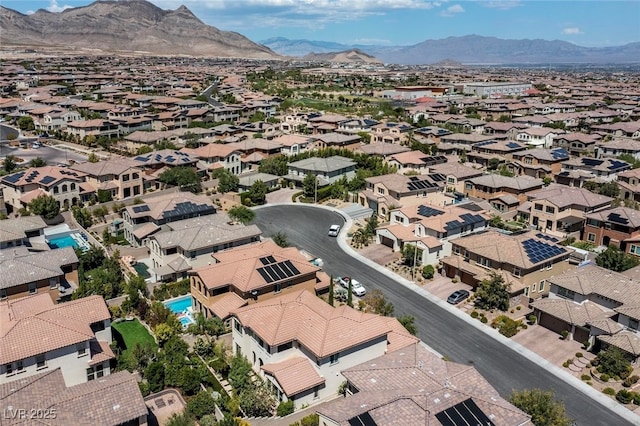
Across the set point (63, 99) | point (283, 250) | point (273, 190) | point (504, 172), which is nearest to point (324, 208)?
point (273, 190)

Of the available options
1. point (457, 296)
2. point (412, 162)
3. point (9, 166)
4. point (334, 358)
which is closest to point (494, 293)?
point (457, 296)

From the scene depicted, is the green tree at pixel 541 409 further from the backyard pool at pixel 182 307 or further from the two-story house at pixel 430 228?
the backyard pool at pixel 182 307

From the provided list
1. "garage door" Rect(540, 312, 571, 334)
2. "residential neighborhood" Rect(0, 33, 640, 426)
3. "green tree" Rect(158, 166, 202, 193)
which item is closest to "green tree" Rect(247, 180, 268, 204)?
"residential neighborhood" Rect(0, 33, 640, 426)

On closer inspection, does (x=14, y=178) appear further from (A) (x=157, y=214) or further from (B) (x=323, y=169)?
(B) (x=323, y=169)

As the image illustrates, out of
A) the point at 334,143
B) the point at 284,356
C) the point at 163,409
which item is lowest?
the point at 163,409

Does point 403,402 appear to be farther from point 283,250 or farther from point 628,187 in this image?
point 628,187

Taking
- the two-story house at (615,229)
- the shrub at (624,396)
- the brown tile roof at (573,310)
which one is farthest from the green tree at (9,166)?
the shrub at (624,396)
